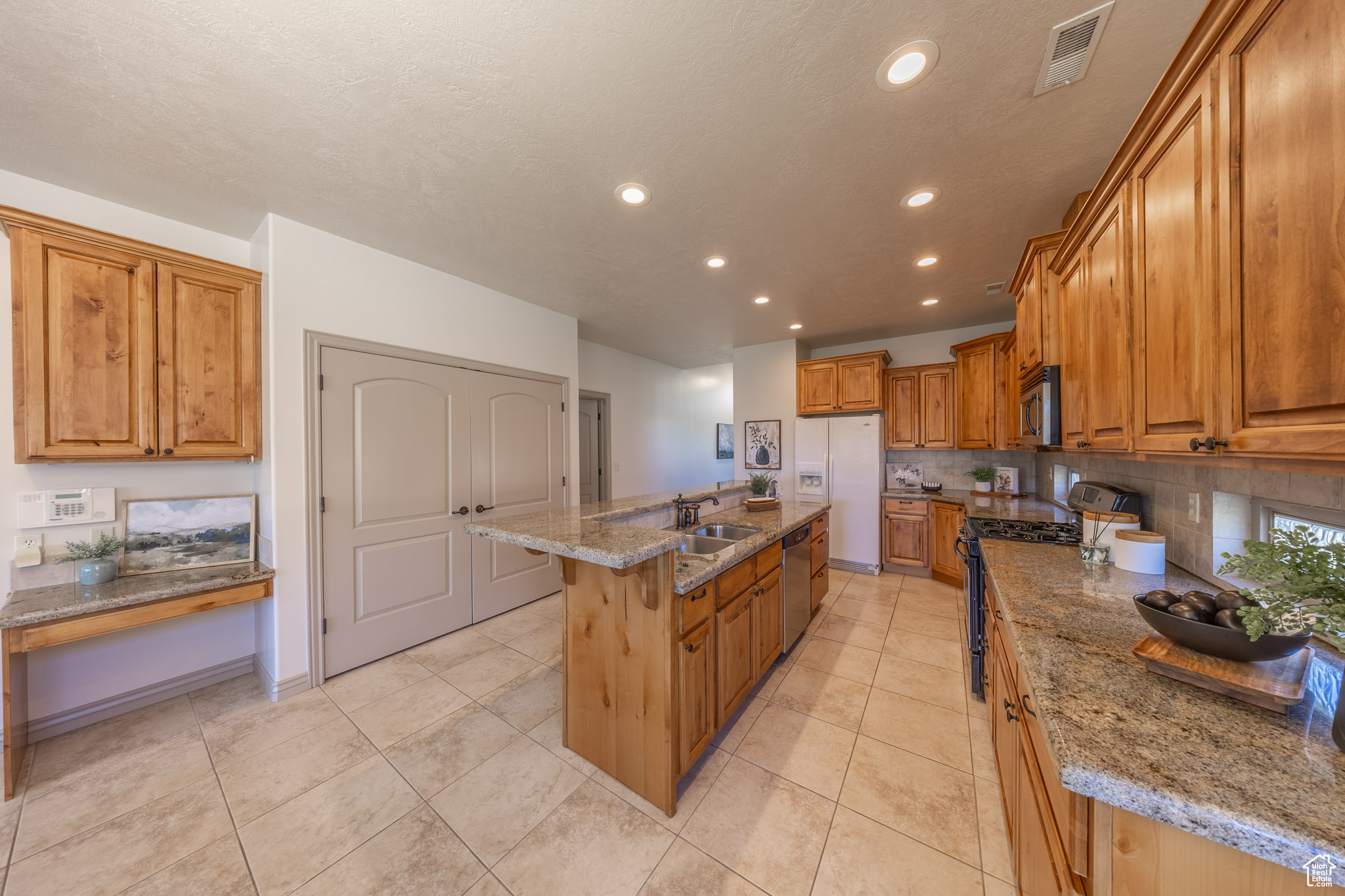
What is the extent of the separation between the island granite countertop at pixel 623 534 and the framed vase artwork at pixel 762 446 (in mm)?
2066

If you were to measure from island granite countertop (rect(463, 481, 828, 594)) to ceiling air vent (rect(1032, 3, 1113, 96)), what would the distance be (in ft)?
6.72

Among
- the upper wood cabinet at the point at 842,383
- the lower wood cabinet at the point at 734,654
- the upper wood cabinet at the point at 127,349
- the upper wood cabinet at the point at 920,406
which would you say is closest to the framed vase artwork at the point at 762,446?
the upper wood cabinet at the point at 842,383

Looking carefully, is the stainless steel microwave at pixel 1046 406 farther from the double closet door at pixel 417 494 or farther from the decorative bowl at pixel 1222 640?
the double closet door at pixel 417 494

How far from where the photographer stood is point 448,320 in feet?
10.2

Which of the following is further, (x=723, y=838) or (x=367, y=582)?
(x=367, y=582)

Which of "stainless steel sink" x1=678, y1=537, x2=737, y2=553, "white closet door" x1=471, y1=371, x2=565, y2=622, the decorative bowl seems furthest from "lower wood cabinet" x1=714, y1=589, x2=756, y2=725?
"white closet door" x1=471, y1=371, x2=565, y2=622

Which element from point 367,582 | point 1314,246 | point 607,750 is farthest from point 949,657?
point 367,582

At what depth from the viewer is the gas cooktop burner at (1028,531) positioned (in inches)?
88.4

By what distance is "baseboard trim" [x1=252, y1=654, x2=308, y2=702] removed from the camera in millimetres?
2342

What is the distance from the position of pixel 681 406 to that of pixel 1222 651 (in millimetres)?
5776

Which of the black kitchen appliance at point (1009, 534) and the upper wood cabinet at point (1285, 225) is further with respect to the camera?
the black kitchen appliance at point (1009, 534)

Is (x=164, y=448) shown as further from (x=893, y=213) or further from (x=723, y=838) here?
(x=893, y=213)

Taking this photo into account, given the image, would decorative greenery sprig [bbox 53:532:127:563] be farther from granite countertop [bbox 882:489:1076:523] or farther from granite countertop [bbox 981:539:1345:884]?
granite countertop [bbox 882:489:1076:523]

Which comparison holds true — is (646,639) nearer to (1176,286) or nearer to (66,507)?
(1176,286)
